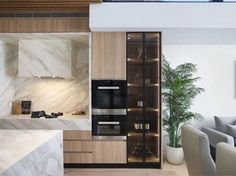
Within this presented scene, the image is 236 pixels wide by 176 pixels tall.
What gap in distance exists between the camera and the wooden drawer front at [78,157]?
4.36m

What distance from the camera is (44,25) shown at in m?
4.36

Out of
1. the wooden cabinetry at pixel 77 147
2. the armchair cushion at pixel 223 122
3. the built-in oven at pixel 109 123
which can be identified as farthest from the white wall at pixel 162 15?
the wooden cabinetry at pixel 77 147

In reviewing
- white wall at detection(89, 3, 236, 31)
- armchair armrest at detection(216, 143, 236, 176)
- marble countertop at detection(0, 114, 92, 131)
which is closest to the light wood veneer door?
marble countertop at detection(0, 114, 92, 131)

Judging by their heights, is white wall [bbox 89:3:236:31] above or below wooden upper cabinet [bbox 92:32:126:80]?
above

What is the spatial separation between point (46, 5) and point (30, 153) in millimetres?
2692

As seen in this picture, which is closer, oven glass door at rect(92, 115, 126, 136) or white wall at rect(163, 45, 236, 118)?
oven glass door at rect(92, 115, 126, 136)

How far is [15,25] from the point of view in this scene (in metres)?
Answer: 4.38

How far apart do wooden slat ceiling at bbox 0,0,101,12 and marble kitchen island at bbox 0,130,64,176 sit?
202cm

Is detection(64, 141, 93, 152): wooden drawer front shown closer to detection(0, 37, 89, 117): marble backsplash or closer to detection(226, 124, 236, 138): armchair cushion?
detection(0, 37, 89, 117): marble backsplash

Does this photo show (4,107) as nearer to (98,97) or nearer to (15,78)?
(15,78)

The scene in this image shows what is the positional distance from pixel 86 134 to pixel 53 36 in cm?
180

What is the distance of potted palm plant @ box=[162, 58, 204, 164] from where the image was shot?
4676mm

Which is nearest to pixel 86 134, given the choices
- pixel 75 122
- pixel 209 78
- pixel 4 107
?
pixel 75 122

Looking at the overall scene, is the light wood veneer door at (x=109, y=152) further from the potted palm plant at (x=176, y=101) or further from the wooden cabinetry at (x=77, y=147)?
the potted palm plant at (x=176, y=101)
